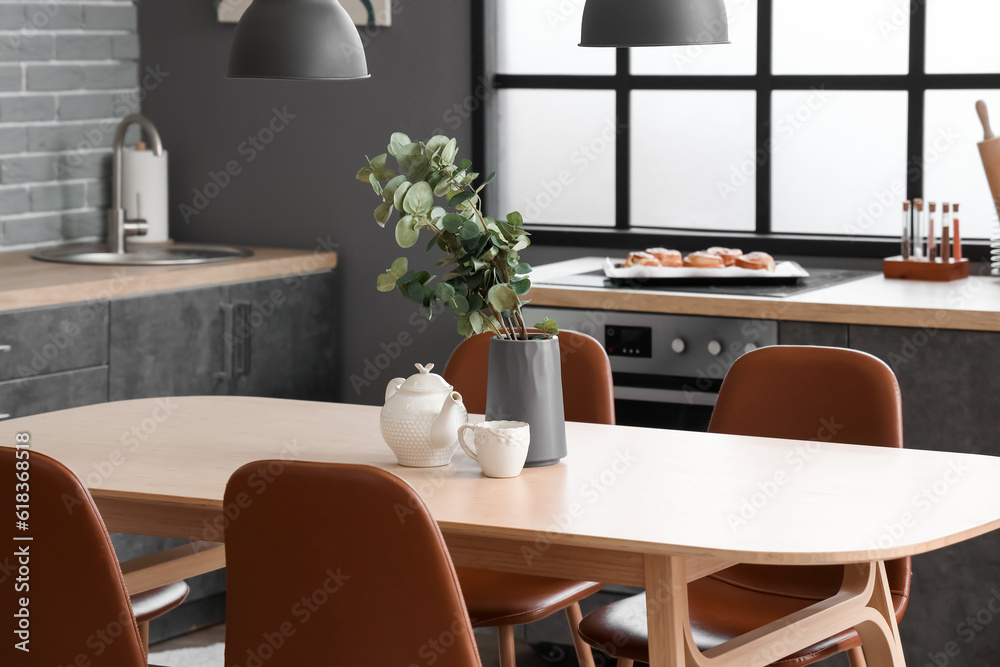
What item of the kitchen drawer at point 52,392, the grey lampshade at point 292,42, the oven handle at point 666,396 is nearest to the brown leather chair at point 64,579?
the grey lampshade at point 292,42

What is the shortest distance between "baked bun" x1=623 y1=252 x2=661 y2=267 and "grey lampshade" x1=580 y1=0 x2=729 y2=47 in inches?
55.3

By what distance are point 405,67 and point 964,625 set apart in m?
2.25

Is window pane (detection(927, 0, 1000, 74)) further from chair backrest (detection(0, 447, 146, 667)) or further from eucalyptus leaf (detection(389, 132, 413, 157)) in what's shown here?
chair backrest (detection(0, 447, 146, 667))

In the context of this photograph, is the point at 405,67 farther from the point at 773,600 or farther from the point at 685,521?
the point at 685,521

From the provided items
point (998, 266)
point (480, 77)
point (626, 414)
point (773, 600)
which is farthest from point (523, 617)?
point (480, 77)

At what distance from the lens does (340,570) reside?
1.66 m

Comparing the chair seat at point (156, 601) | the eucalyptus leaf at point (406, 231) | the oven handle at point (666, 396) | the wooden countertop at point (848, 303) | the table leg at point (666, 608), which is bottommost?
the chair seat at point (156, 601)

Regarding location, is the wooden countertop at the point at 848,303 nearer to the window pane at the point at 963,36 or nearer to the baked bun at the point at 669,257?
the baked bun at the point at 669,257

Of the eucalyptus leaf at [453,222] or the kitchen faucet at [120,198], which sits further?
the kitchen faucet at [120,198]

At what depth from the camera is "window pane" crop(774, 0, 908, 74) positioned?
12.1 ft

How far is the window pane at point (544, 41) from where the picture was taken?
409 cm

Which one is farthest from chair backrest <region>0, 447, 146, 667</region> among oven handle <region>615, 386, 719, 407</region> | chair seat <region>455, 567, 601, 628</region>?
oven handle <region>615, 386, 719, 407</region>

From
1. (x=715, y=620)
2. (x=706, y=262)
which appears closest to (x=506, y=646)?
(x=715, y=620)

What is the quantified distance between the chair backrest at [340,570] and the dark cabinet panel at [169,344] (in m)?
2.02
